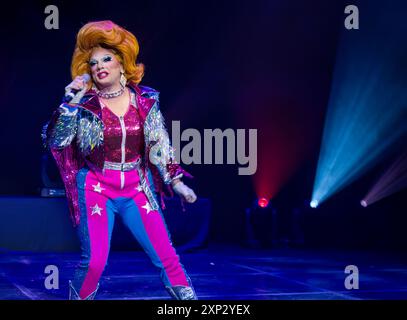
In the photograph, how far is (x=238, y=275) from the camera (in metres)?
5.62

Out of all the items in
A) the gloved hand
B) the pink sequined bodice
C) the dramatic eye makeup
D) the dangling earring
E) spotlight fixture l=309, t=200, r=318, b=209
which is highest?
the dramatic eye makeup

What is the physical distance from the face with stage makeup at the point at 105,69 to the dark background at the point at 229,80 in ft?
14.8

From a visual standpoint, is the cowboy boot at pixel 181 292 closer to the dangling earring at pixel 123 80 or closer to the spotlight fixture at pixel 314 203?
the dangling earring at pixel 123 80

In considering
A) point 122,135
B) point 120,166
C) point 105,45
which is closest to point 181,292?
point 120,166

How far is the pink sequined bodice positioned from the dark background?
4683 millimetres

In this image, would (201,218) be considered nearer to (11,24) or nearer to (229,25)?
(229,25)

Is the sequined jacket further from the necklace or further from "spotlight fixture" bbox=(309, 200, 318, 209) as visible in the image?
"spotlight fixture" bbox=(309, 200, 318, 209)

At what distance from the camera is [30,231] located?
7.18m

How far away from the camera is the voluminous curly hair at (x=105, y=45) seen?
354 cm

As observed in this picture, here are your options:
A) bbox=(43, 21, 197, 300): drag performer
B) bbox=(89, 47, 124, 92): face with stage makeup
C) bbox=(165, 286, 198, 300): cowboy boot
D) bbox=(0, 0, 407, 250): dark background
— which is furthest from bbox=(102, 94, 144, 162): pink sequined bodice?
bbox=(0, 0, 407, 250): dark background

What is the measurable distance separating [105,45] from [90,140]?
0.56 m

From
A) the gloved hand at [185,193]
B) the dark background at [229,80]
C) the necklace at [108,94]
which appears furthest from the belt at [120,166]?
the dark background at [229,80]

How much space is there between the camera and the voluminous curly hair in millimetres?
3537
